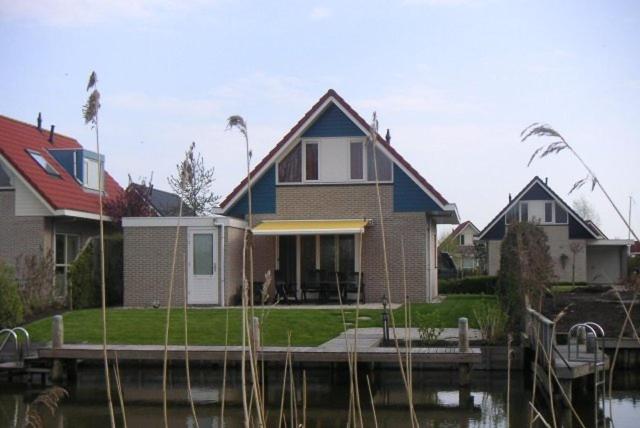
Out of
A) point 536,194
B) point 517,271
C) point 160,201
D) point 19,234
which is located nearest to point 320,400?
point 517,271

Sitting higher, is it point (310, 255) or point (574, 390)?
point (310, 255)

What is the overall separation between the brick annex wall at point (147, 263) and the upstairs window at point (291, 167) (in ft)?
10.5

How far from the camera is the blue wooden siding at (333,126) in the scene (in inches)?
927

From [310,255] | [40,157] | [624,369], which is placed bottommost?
[624,369]

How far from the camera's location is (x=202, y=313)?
65.5 feet

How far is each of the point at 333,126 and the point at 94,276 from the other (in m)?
7.08

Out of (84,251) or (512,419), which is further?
(84,251)

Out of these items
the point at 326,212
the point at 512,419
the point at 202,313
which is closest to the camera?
the point at 512,419

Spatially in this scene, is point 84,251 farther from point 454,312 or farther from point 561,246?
point 561,246

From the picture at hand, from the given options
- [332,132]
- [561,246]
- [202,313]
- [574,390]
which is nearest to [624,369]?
[574,390]

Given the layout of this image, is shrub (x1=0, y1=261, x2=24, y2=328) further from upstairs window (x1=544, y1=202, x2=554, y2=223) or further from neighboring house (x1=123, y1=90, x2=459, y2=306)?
upstairs window (x1=544, y1=202, x2=554, y2=223)

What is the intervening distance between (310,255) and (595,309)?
7288mm

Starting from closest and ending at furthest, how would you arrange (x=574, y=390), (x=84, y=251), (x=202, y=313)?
(x=574, y=390) < (x=202, y=313) < (x=84, y=251)

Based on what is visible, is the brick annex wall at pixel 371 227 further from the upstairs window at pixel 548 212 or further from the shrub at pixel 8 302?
the upstairs window at pixel 548 212
